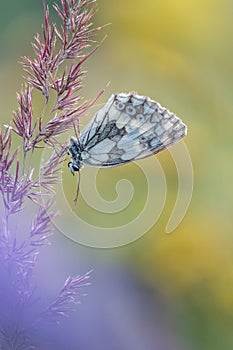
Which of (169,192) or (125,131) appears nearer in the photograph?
(125,131)

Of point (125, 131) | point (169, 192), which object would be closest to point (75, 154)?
point (125, 131)

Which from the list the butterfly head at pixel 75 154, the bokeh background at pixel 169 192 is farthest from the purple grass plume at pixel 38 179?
the bokeh background at pixel 169 192

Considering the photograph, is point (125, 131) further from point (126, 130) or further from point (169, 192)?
point (169, 192)

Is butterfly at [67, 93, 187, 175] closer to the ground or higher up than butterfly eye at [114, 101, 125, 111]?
closer to the ground

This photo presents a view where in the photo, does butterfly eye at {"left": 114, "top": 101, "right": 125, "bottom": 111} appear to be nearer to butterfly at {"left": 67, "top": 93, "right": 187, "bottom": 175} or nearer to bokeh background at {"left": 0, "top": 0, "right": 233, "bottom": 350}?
butterfly at {"left": 67, "top": 93, "right": 187, "bottom": 175}

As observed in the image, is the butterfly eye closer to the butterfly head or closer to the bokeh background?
the butterfly head

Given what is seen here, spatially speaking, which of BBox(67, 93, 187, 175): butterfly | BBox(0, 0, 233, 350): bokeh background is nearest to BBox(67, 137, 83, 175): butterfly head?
BBox(67, 93, 187, 175): butterfly

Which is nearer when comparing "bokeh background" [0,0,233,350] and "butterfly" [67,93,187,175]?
"butterfly" [67,93,187,175]

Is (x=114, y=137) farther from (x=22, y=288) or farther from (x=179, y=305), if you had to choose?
(x=179, y=305)
